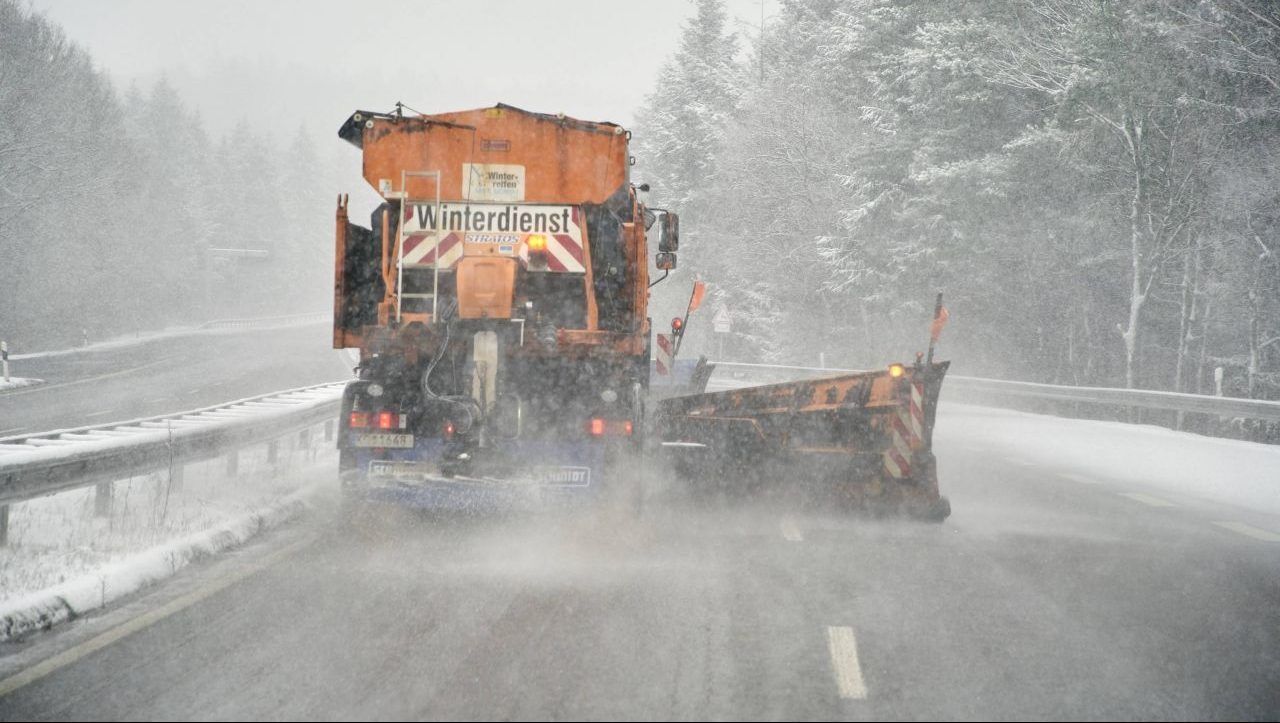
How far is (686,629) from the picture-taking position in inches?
215

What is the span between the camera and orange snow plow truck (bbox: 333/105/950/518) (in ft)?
25.5

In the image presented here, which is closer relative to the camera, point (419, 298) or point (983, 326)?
point (419, 298)

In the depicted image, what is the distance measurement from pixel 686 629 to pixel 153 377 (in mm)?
27534

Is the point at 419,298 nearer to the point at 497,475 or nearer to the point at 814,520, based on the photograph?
the point at 497,475

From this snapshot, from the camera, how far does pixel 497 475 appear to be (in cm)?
771

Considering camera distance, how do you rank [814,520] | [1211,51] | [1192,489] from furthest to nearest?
[1211,51] < [1192,489] < [814,520]

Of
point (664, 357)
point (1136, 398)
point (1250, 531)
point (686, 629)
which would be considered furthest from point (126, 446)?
point (1136, 398)

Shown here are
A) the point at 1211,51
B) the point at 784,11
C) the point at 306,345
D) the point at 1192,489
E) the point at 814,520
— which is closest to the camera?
the point at 814,520

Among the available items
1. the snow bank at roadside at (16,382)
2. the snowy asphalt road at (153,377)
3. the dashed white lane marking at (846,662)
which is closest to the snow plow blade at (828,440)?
the dashed white lane marking at (846,662)

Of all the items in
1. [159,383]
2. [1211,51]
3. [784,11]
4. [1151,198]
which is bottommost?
[159,383]

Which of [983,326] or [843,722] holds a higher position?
[983,326]

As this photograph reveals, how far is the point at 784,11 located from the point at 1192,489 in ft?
113

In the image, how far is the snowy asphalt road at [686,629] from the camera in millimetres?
4363

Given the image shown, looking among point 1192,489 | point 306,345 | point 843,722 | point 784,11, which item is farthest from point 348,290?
point 306,345
